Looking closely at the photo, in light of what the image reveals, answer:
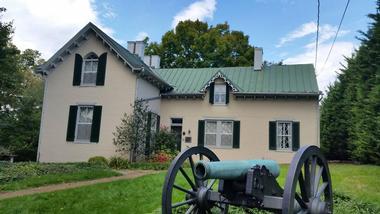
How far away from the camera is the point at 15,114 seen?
2561 cm

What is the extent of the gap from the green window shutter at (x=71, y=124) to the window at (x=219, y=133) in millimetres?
6469

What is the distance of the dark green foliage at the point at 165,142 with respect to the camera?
1658cm

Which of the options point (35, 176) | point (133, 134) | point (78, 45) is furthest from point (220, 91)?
point (35, 176)

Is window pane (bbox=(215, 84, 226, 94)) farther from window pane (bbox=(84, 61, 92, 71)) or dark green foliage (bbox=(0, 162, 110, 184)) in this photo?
dark green foliage (bbox=(0, 162, 110, 184))

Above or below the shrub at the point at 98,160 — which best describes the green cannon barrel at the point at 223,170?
above

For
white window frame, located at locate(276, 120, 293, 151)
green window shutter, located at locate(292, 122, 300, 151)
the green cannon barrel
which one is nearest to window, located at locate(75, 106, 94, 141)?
white window frame, located at locate(276, 120, 293, 151)

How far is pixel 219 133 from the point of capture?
17.7m

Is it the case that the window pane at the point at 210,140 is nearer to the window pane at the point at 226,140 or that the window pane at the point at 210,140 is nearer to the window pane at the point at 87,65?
the window pane at the point at 226,140

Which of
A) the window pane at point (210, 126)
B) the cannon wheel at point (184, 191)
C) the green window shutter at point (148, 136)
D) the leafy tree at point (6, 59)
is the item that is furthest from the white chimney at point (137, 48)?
the cannon wheel at point (184, 191)

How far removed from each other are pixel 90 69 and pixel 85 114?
85.4 inches

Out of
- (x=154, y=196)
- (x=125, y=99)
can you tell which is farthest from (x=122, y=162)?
(x=154, y=196)

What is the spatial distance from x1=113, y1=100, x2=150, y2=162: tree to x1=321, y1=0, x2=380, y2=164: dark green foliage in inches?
358

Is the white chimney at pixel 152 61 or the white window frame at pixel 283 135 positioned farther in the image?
the white chimney at pixel 152 61

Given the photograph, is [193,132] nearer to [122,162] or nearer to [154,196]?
[122,162]
